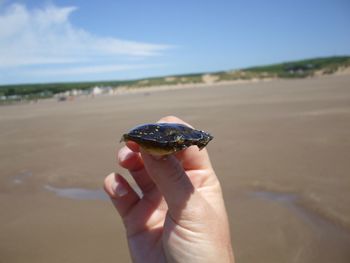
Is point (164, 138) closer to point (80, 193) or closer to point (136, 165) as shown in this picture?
point (136, 165)

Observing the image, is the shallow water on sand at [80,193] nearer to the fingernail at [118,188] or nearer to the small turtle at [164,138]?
the fingernail at [118,188]

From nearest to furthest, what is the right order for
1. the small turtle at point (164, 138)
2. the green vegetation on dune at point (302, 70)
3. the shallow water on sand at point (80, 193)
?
1. the small turtle at point (164, 138)
2. the shallow water on sand at point (80, 193)
3. the green vegetation on dune at point (302, 70)

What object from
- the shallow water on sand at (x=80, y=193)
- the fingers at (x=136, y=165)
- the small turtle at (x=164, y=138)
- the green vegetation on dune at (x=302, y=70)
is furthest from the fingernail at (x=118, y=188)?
the green vegetation on dune at (x=302, y=70)

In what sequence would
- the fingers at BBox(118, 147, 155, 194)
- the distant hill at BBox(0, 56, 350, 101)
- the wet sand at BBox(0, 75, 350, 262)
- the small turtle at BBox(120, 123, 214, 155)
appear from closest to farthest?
the small turtle at BBox(120, 123, 214, 155), the fingers at BBox(118, 147, 155, 194), the wet sand at BBox(0, 75, 350, 262), the distant hill at BBox(0, 56, 350, 101)

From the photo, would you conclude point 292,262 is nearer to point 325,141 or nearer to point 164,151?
point 164,151

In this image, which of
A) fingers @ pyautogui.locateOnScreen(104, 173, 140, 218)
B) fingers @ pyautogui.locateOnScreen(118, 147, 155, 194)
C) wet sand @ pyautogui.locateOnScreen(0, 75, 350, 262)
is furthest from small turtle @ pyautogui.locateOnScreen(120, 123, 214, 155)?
wet sand @ pyautogui.locateOnScreen(0, 75, 350, 262)

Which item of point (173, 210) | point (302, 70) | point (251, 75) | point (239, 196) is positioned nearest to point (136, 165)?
point (173, 210)

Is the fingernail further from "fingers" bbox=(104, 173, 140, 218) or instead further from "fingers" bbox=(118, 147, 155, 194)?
"fingers" bbox=(118, 147, 155, 194)
